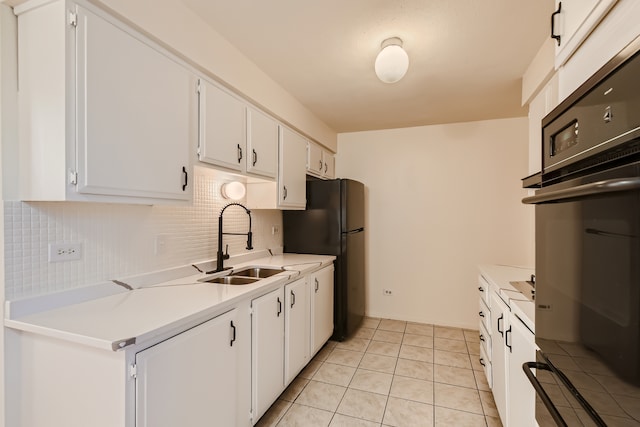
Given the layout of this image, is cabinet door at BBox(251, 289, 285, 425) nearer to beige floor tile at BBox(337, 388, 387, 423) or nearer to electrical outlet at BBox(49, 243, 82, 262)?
beige floor tile at BBox(337, 388, 387, 423)

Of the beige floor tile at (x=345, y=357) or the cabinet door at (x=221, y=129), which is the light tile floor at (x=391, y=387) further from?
the cabinet door at (x=221, y=129)

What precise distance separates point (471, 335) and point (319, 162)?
2.54 meters

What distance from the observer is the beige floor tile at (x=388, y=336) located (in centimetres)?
325

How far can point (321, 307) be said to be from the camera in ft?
9.27

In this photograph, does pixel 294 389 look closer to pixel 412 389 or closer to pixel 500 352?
pixel 412 389

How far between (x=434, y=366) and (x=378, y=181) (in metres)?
2.14

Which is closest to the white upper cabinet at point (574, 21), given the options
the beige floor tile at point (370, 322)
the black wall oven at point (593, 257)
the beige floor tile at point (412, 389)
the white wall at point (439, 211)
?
the black wall oven at point (593, 257)

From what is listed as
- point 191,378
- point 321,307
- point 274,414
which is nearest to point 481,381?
point 321,307

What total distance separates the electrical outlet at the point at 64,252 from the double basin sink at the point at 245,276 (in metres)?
0.72

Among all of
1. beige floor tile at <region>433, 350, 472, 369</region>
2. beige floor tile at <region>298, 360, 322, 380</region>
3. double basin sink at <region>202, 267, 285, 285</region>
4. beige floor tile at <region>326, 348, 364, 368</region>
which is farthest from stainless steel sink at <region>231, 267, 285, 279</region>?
beige floor tile at <region>433, 350, 472, 369</region>

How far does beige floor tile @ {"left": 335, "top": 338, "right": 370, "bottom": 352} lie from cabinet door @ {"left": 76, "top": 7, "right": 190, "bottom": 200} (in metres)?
2.18

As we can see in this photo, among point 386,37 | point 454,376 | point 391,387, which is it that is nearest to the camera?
point 386,37

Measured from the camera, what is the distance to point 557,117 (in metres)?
0.88

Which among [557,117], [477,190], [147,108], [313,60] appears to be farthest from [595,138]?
[477,190]
